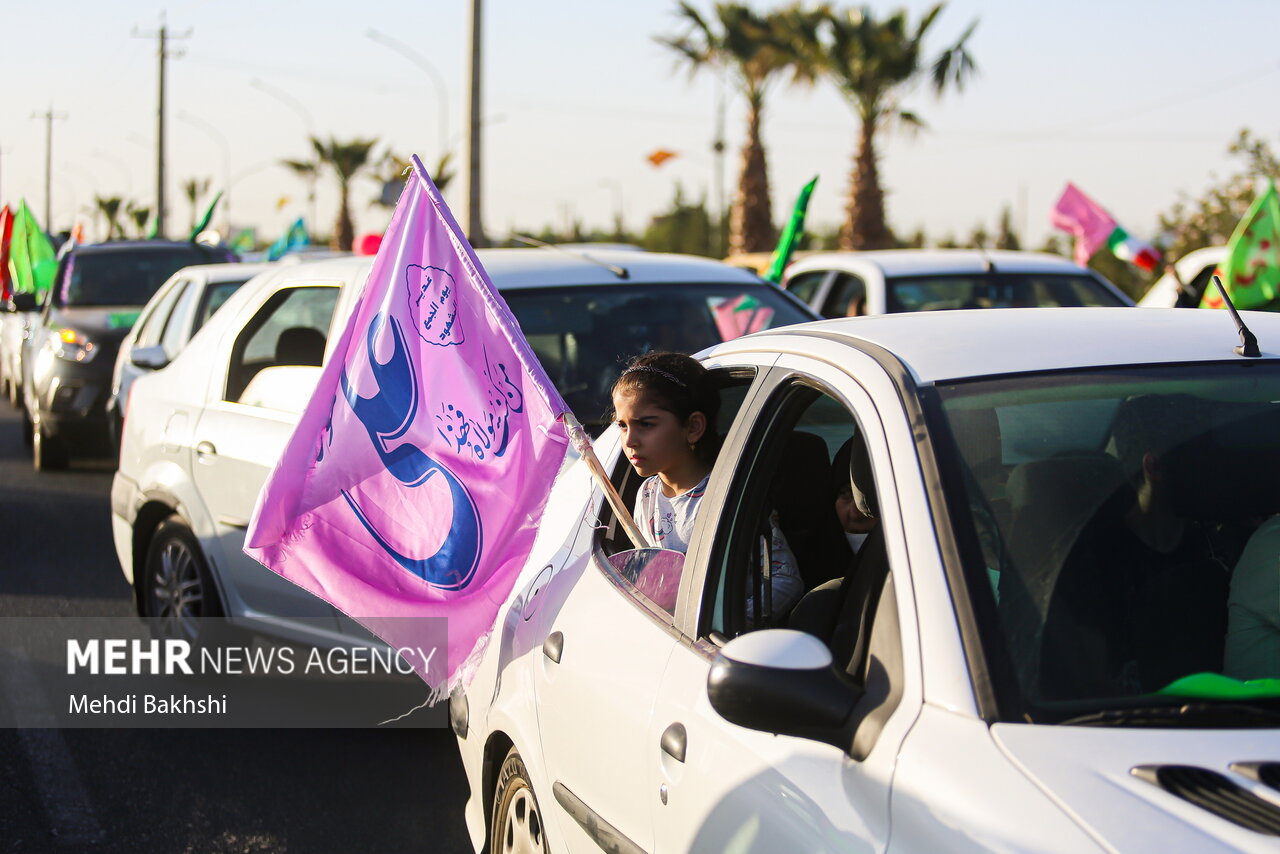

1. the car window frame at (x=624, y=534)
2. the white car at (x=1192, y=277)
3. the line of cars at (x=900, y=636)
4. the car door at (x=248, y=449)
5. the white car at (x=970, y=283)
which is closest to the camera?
the line of cars at (x=900, y=636)

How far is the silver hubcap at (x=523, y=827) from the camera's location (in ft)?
11.7

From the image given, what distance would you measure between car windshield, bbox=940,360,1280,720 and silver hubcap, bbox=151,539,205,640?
442 centimetres

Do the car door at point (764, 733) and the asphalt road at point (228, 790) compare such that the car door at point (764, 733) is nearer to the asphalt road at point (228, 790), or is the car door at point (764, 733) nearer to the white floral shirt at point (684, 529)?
the white floral shirt at point (684, 529)

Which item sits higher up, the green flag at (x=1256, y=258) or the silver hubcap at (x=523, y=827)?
the green flag at (x=1256, y=258)

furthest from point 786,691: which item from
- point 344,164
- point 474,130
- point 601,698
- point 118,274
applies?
point 344,164

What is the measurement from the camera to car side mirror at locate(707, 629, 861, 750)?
90.9 inches

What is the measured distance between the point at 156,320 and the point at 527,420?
7476 mm

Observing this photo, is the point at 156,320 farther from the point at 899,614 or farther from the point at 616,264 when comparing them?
the point at 899,614

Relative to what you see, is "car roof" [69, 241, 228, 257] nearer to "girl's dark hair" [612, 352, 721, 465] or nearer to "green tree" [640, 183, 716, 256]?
"girl's dark hair" [612, 352, 721, 465]

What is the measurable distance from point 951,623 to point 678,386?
160 centimetres

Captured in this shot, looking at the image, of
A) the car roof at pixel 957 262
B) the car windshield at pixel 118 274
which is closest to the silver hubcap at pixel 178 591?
the car roof at pixel 957 262

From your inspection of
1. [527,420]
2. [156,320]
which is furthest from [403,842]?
[156,320]

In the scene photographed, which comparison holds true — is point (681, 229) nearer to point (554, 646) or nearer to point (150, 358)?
point (150, 358)

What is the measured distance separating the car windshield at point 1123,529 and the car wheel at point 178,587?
14.1 ft
